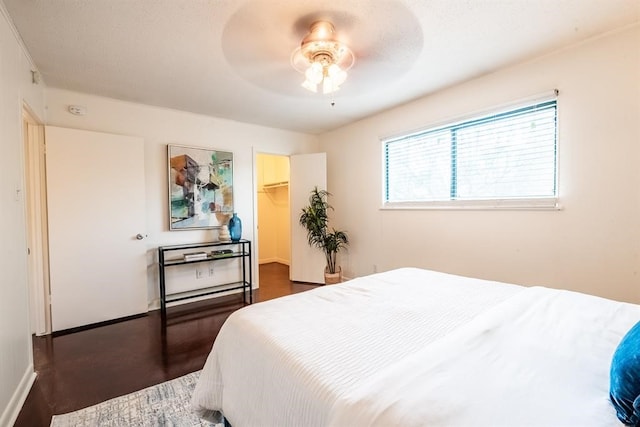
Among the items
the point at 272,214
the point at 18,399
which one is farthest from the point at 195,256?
the point at 272,214

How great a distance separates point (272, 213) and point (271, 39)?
14.6 feet

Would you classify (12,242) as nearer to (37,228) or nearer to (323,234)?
(37,228)

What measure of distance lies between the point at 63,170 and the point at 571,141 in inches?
180

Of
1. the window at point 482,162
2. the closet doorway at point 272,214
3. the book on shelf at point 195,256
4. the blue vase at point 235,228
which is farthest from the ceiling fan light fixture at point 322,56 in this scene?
the closet doorway at point 272,214

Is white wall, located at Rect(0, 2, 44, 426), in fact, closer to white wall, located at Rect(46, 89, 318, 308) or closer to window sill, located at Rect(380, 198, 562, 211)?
white wall, located at Rect(46, 89, 318, 308)

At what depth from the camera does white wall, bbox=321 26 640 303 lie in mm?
2021

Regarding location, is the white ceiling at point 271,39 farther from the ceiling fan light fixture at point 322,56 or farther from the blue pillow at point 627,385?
the blue pillow at point 627,385

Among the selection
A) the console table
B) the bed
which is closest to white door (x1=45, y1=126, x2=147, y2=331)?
the console table

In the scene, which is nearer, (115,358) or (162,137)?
(115,358)

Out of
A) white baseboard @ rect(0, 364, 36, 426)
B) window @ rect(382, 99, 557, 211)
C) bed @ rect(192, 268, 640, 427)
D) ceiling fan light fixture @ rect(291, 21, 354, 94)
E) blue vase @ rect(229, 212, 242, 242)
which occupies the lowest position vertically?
white baseboard @ rect(0, 364, 36, 426)

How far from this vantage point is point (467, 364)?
0.91 meters

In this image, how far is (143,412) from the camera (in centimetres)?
171

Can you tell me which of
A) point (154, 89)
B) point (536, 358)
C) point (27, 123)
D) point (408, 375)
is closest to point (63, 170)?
point (27, 123)

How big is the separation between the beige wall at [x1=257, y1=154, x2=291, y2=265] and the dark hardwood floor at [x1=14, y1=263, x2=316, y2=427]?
2.75m
